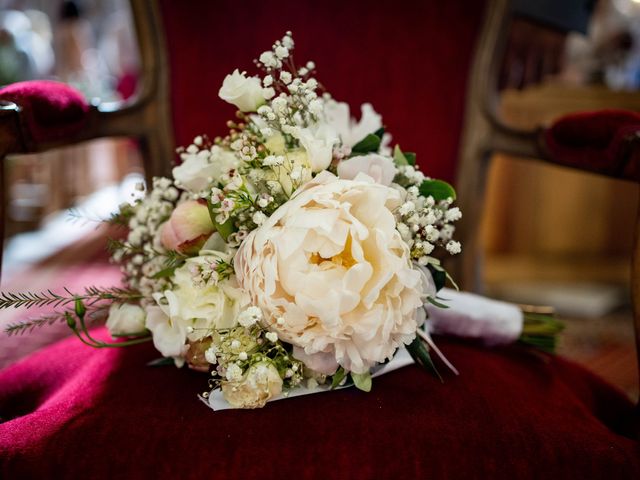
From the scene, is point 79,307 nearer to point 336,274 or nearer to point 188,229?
point 188,229

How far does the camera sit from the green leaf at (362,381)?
2.01 feet

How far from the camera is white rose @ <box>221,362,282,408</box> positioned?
23.1 inches

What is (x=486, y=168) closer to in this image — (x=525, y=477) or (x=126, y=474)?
(x=525, y=477)

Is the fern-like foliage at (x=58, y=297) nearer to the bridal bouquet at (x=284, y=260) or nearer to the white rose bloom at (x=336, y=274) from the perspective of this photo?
the bridal bouquet at (x=284, y=260)

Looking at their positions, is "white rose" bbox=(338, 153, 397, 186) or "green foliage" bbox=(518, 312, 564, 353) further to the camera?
"green foliage" bbox=(518, 312, 564, 353)

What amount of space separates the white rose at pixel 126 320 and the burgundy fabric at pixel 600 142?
56cm

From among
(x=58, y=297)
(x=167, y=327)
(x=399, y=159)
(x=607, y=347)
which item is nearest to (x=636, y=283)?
(x=399, y=159)

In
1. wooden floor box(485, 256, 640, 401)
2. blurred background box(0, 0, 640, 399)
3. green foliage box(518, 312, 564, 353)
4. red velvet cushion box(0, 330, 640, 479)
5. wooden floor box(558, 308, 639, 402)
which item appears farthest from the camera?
blurred background box(0, 0, 640, 399)

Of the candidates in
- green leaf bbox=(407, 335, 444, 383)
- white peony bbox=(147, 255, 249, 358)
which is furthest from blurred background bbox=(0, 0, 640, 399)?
white peony bbox=(147, 255, 249, 358)

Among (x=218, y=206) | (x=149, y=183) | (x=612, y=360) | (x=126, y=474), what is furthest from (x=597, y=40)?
(x=126, y=474)

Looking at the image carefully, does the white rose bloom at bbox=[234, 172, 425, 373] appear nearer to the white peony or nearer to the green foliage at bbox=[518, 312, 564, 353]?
the white peony

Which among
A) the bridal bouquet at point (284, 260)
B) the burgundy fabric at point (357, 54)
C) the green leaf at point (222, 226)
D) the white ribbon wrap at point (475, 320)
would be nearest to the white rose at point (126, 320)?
the bridal bouquet at point (284, 260)

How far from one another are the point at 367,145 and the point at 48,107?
0.38 m

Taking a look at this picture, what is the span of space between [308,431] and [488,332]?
388 millimetres
